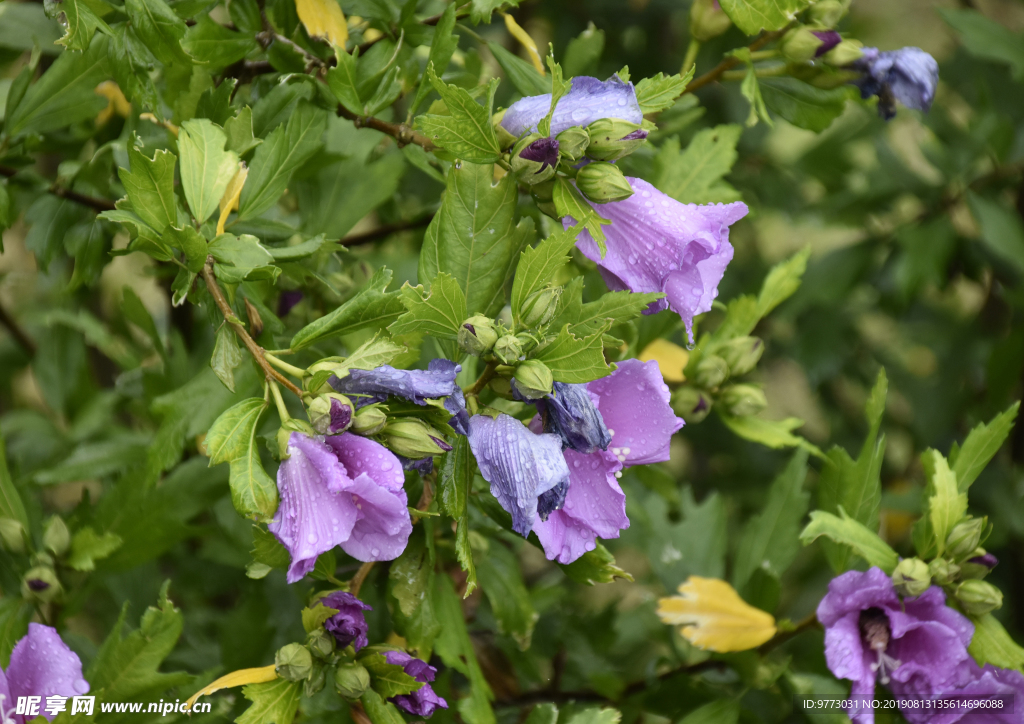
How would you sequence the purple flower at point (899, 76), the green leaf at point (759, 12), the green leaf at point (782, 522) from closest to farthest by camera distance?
the green leaf at point (759, 12), the purple flower at point (899, 76), the green leaf at point (782, 522)

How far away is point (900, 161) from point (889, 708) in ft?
4.24

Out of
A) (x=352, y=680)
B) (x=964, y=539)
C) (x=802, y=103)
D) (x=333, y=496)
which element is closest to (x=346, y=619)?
(x=352, y=680)

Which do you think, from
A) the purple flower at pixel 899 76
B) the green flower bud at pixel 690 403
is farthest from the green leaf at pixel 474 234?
the purple flower at pixel 899 76

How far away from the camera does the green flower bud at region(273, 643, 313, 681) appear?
35.2 inches

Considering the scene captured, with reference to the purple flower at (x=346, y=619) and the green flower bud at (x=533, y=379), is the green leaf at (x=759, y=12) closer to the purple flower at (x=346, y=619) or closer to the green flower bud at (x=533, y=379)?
the green flower bud at (x=533, y=379)

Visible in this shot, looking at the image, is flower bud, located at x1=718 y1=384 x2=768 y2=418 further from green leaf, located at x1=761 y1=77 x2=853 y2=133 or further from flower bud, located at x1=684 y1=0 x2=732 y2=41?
flower bud, located at x1=684 y1=0 x2=732 y2=41

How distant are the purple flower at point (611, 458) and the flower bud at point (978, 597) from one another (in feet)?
1.40

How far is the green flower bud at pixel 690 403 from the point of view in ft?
3.77

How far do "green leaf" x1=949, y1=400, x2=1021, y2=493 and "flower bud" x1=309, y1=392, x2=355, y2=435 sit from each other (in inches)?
29.1

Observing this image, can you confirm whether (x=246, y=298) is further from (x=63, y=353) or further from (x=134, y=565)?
(x=63, y=353)

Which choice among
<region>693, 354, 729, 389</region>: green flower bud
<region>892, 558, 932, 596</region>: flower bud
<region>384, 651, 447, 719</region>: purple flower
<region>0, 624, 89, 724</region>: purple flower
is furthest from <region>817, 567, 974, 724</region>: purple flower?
<region>0, 624, 89, 724</region>: purple flower

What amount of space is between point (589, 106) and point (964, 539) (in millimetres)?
652

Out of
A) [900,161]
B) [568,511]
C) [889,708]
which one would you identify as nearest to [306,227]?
[568,511]

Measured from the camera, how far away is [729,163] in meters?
1.18
